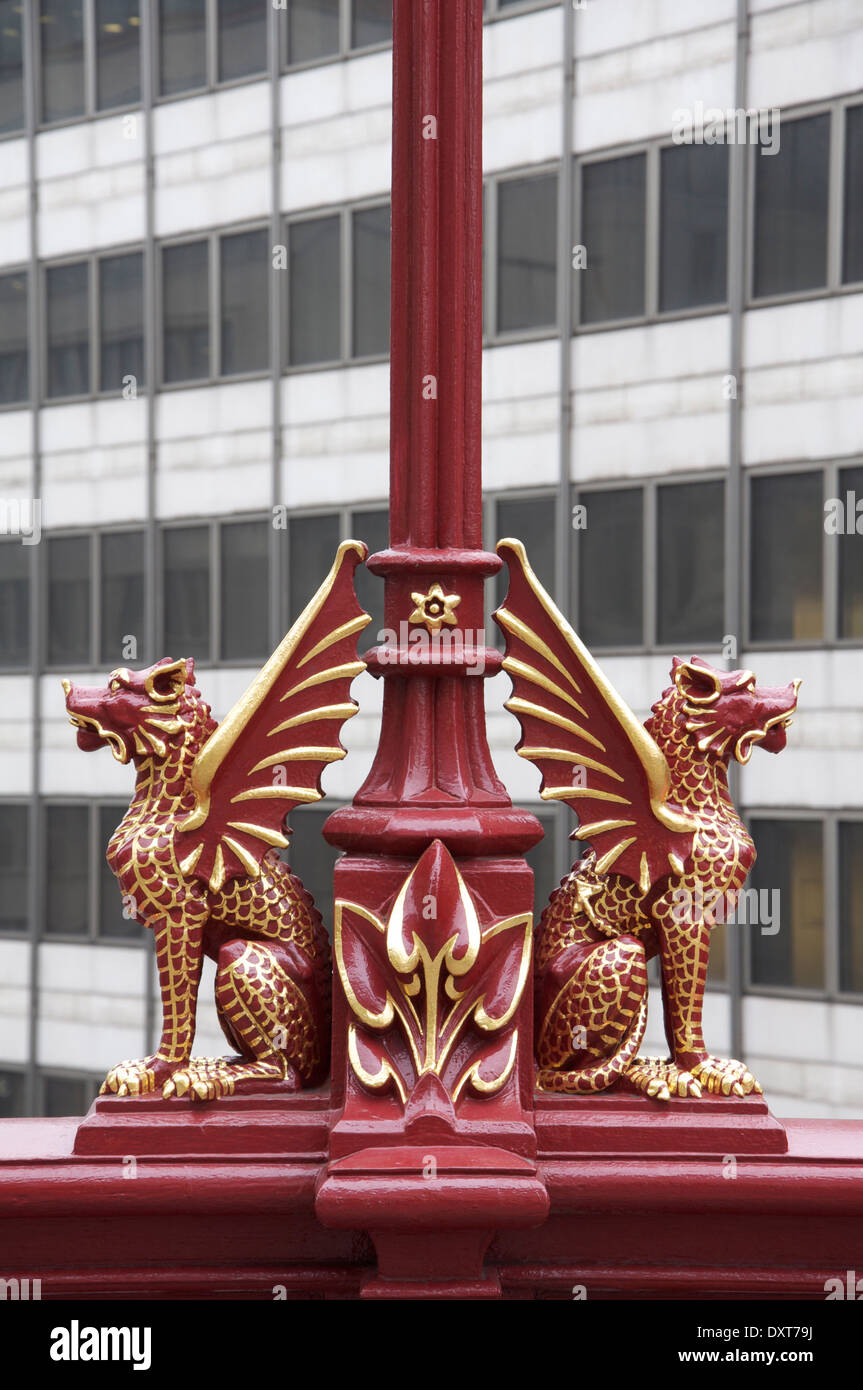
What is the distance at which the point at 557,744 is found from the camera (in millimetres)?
1548

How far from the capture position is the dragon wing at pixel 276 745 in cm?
152

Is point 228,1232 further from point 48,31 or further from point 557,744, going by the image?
point 48,31

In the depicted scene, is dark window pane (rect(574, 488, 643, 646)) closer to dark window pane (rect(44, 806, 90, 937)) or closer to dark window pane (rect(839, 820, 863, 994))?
dark window pane (rect(839, 820, 863, 994))

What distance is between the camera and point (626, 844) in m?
1.53

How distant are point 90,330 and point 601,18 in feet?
12.0

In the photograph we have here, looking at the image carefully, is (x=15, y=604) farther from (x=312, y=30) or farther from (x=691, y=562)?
(x=691, y=562)

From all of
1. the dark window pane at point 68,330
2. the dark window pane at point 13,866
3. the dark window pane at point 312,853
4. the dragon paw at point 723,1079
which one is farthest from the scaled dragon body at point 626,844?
the dark window pane at point 13,866

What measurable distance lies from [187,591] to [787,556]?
141 inches

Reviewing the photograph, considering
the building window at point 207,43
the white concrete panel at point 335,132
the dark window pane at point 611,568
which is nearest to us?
the dark window pane at point 611,568

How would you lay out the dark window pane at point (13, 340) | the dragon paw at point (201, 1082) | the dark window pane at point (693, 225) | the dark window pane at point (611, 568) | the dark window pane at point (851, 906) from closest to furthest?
the dragon paw at point (201, 1082), the dark window pane at point (851, 906), the dark window pane at point (693, 225), the dark window pane at point (611, 568), the dark window pane at point (13, 340)

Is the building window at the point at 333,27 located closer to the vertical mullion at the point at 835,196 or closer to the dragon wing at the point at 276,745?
the vertical mullion at the point at 835,196

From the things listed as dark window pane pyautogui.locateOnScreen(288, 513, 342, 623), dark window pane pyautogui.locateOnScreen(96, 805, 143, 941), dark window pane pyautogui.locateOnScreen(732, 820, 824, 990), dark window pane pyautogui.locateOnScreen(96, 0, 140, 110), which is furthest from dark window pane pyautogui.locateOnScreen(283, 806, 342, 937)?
dark window pane pyautogui.locateOnScreen(96, 0, 140, 110)

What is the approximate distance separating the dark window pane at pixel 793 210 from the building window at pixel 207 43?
3140mm
